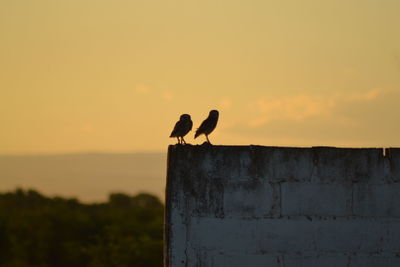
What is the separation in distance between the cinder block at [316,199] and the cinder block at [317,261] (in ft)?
1.14

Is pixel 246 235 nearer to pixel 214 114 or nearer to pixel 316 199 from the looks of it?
pixel 316 199

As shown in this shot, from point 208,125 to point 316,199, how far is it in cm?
232

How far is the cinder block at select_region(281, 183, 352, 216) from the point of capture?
7.09 m

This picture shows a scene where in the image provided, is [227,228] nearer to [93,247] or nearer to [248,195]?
[248,195]

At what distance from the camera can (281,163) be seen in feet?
23.4

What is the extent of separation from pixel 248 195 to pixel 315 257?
0.73m

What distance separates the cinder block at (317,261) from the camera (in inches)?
276

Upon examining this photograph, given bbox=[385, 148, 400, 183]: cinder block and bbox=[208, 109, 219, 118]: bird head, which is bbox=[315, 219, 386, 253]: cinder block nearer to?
bbox=[385, 148, 400, 183]: cinder block

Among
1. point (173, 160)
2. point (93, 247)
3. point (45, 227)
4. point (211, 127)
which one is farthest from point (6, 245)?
point (173, 160)

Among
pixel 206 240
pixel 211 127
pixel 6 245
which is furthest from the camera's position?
pixel 6 245

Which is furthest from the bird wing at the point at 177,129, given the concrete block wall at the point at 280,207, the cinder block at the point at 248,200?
the cinder block at the point at 248,200

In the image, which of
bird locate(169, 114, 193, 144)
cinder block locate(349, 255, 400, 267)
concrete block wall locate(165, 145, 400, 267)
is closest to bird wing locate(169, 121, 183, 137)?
bird locate(169, 114, 193, 144)

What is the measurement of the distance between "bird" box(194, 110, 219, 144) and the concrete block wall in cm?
200

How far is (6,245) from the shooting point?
31.2 metres
